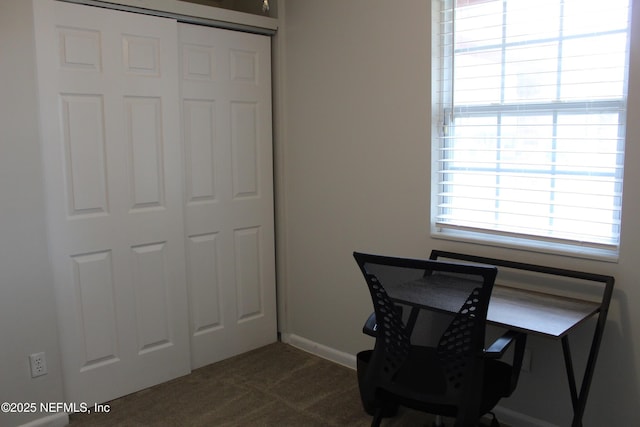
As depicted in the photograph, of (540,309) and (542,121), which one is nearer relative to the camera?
(540,309)

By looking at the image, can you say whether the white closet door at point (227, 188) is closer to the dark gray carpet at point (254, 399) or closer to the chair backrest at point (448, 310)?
the dark gray carpet at point (254, 399)

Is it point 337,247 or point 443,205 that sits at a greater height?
point 443,205

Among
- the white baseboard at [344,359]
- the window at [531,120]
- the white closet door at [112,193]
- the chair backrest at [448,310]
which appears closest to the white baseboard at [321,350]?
the white baseboard at [344,359]

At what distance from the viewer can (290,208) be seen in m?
3.64

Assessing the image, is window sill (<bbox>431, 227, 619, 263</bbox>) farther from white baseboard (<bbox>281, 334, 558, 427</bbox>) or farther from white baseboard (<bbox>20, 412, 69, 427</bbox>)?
white baseboard (<bbox>20, 412, 69, 427</bbox>)

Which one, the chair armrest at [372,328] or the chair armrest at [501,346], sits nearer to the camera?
the chair armrest at [501,346]

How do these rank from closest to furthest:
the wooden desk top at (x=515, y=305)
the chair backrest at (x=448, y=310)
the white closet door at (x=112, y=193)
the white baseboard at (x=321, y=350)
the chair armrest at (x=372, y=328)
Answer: the chair backrest at (x=448, y=310)
the wooden desk top at (x=515, y=305)
the chair armrest at (x=372, y=328)
the white closet door at (x=112, y=193)
the white baseboard at (x=321, y=350)

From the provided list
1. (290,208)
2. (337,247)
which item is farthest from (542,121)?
(290,208)

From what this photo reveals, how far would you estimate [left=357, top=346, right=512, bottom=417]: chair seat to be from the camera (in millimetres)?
1972

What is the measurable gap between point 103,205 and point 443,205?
1714 millimetres

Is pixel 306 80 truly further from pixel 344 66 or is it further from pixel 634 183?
pixel 634 183

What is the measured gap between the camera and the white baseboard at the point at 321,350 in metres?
3.37

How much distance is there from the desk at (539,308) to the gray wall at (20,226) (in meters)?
1.66

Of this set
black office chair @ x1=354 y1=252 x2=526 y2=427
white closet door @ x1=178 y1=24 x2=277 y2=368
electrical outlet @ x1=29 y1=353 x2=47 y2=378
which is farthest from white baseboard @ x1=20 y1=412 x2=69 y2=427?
black office chair @ x1=354 y1=252 x2=526 y2=427
